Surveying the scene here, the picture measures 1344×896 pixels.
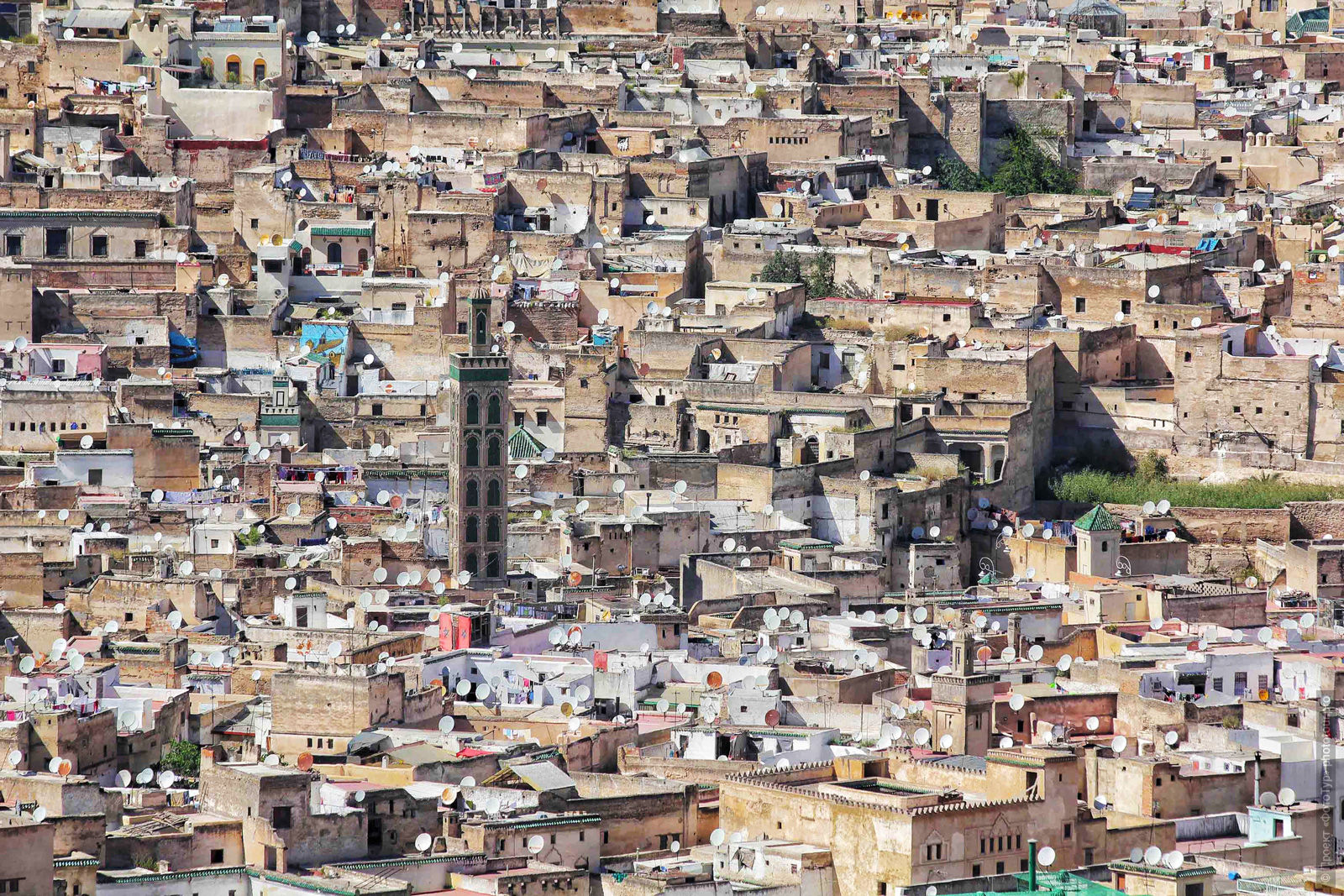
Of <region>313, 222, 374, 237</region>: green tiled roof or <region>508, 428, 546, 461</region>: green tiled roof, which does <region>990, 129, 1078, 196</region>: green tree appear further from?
<region>508, 428, 546, 461</region>: green tiled roof

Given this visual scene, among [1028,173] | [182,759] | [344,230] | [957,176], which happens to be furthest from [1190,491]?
[182,759]

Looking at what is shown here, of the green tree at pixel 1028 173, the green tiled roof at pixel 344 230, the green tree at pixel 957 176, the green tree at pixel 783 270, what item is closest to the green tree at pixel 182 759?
the green tree at pixel 783 270

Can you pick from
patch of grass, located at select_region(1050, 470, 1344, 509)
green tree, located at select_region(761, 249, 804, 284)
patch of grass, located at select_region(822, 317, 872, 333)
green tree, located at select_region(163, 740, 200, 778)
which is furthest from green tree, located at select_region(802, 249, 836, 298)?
green tree, located at select_region(163, 740, 200, 778)

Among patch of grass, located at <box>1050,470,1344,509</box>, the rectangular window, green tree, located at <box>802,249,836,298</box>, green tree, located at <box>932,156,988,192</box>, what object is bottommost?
patch of grass, located at <box>1050,470,1344,509</box>

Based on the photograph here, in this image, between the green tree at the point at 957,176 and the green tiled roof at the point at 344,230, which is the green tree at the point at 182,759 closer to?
the green tiled roof at the point at 344,230

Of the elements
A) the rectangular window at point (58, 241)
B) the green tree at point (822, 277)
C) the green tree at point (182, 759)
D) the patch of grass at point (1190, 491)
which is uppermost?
the rectangular window at point (58, 241)
